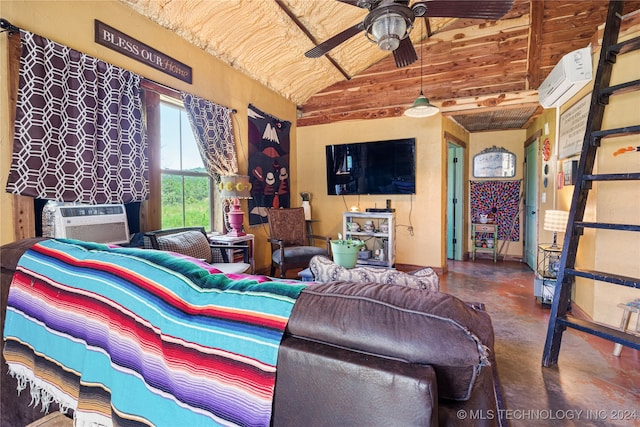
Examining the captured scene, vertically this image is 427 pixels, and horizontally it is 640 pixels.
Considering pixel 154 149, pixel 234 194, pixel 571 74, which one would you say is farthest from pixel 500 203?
pixel 154 149

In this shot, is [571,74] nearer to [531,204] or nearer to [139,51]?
[531,204]

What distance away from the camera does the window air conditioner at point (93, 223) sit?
219 cm

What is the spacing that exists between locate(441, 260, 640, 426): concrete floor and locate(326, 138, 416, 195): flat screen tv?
2.17m

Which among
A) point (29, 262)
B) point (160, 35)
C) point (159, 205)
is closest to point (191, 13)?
point (160, 35)

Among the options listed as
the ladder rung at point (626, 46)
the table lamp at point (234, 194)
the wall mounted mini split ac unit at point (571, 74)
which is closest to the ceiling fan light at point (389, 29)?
the ladder rung at point (626, 46)

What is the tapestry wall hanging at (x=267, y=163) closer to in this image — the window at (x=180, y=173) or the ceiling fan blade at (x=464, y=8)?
the window at (x=180, y=173)

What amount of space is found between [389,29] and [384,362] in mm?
2025

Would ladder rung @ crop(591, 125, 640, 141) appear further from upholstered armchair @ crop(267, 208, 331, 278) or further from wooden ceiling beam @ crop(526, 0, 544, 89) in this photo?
upholstered armchair @ crop(267, 208, 331, 278)

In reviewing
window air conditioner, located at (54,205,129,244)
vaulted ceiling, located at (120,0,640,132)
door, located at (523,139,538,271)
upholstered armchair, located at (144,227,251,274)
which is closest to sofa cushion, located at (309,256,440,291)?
upholstered armchair, located at (144,227,251,274)

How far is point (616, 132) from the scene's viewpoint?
187 cm

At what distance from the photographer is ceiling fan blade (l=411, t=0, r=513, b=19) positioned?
1896mm

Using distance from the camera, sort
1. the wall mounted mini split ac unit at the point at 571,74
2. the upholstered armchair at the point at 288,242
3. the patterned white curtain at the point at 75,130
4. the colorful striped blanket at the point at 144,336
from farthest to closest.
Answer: the upholstered armchair at the point at 288,242, the wall mounted mini split ac unit at the point at 571,74, the patterned white curtain at the point at 75,130, the colorful striped blanket at the point at 144,336

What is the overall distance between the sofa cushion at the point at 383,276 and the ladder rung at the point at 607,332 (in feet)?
4.27

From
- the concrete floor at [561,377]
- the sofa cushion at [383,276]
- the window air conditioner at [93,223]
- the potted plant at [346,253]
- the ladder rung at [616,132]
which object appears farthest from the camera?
the potted plant at [346,253]
